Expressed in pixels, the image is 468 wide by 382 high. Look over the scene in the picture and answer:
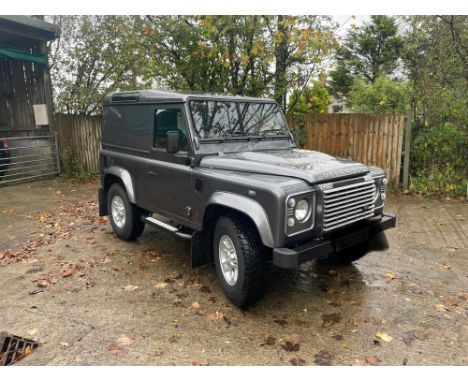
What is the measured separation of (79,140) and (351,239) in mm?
10059

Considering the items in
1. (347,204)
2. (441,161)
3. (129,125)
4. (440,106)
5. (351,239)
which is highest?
(440,106)

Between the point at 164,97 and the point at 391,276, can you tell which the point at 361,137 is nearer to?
the point at 391,276

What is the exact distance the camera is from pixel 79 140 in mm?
11656

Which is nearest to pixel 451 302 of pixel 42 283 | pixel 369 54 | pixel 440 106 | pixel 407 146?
pixel 42 283

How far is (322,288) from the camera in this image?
13.9 ft

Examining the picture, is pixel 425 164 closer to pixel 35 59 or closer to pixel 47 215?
pixel 47 215

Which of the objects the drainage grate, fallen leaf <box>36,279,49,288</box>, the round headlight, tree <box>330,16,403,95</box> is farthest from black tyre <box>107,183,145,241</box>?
tree <box>330,16,403,95</box>

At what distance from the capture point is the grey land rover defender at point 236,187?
11.1 feet

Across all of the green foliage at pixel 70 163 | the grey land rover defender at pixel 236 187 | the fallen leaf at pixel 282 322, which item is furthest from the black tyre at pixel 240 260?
the green foliage at pixel 70 163

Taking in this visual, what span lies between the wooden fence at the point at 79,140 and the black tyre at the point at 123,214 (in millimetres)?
6090

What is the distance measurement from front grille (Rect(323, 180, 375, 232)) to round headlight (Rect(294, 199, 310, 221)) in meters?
0.18

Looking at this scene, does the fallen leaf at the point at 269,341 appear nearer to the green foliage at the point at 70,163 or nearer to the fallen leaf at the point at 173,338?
the fallen leaf at the point at 173,338

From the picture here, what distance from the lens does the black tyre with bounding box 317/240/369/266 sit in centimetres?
451

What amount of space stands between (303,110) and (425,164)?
12.5 ft
